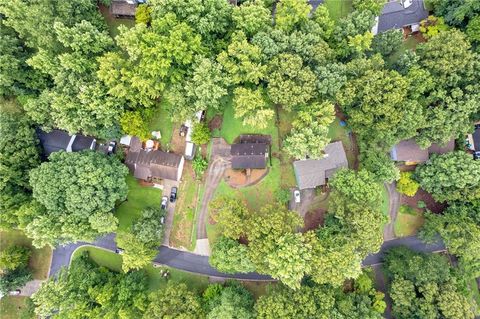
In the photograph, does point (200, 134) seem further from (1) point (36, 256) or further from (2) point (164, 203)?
(1) point (36, 256)

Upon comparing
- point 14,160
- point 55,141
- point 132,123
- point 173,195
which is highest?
point 132,123

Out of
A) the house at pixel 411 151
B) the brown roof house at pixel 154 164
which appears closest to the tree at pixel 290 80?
the house at pixel 411 151

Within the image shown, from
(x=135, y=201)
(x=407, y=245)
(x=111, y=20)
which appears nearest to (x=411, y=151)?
(x=407, y=245)

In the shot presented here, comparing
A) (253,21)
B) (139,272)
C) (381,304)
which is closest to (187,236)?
(139,272)

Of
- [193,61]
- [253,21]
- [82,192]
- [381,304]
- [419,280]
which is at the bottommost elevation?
[381,304]

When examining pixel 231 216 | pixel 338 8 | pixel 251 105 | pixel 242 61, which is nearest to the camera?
pixel 242 61

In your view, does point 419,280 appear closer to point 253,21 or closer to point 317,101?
point 317,101
